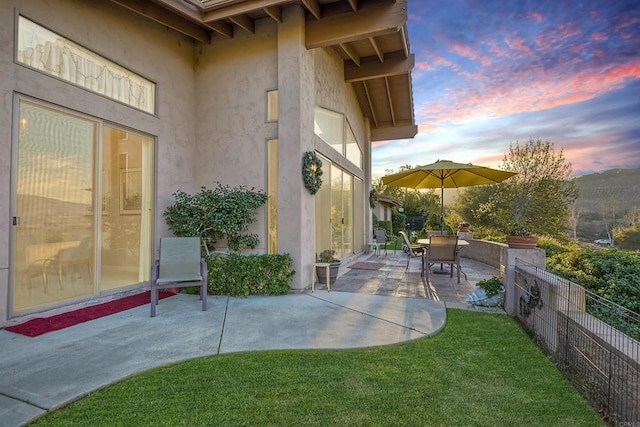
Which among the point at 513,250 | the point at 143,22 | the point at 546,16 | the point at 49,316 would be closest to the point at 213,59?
A: the point at 143,22

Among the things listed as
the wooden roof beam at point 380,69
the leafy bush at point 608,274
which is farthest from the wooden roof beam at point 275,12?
the leafy bush at point 608,274

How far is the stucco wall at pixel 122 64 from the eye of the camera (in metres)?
3.79

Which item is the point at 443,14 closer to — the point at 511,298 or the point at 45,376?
the point at 511,298

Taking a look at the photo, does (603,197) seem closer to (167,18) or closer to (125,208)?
(167,18)

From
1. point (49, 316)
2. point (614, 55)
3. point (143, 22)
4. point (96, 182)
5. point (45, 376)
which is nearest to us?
point (45, 376)

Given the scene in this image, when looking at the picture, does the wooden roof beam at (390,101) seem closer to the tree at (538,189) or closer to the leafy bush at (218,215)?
the leafy bush at (218,215)

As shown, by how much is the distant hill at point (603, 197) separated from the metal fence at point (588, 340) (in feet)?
52.9

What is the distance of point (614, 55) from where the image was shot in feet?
29.2

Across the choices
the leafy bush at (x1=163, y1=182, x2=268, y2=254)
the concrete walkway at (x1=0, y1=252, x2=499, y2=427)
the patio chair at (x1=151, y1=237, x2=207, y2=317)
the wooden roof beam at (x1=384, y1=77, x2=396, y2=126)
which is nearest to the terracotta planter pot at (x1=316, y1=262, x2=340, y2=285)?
the concrete walkway at (x1=0, y1=252, x2=499, y2=427)

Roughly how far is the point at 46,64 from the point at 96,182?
1.63 metres

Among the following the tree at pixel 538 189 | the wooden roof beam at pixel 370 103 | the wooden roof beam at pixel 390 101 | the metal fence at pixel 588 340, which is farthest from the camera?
the tree at pixel 538 189

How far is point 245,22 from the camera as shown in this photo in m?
6.03

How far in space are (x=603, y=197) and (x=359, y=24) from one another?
66.7 feet

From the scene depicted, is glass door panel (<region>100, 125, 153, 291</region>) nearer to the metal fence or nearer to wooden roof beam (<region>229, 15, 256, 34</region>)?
wooden roof beam (<region>229, 15, 256, 34</region>)
